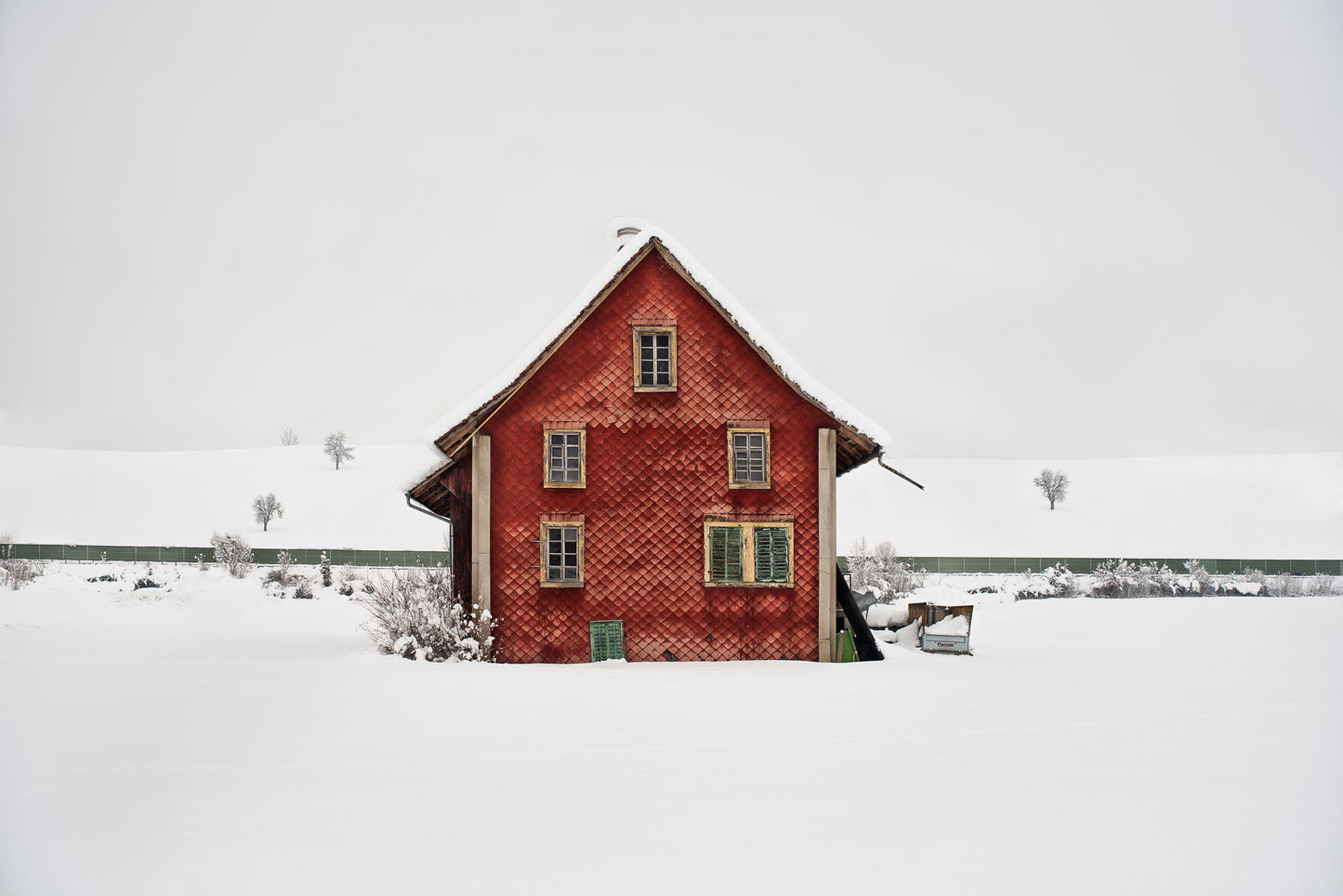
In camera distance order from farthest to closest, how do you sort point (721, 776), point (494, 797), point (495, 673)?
1. point (495, 673)
2. point (721, 776)
3. point (494, 797)

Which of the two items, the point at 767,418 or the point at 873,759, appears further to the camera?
the point at 767,418

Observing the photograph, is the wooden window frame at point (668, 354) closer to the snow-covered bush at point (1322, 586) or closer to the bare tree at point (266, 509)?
the snow-covered bush at point (1322, 586)

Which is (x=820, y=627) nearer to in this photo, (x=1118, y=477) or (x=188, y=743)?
(x=188, y=743)

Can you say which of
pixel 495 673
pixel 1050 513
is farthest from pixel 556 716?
pixel 1050 513

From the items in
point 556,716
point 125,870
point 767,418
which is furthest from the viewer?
point 767,418

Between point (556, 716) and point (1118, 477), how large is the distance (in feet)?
324

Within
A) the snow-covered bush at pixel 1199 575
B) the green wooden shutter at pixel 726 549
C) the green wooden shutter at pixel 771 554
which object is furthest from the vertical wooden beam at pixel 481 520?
the snow-covered bush at pixel 1199 575

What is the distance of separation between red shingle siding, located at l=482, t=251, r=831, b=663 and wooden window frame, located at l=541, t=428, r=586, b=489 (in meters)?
0.11

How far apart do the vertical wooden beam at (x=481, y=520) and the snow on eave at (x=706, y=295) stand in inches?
24.9

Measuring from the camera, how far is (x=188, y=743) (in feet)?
30.0

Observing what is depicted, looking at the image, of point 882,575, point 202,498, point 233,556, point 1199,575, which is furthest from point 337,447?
point 1199,575

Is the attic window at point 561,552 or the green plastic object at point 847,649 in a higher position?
the attic window at point 561,552

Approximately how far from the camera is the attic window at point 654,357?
16.9 metres

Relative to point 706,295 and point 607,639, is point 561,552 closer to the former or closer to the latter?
point 607,639
